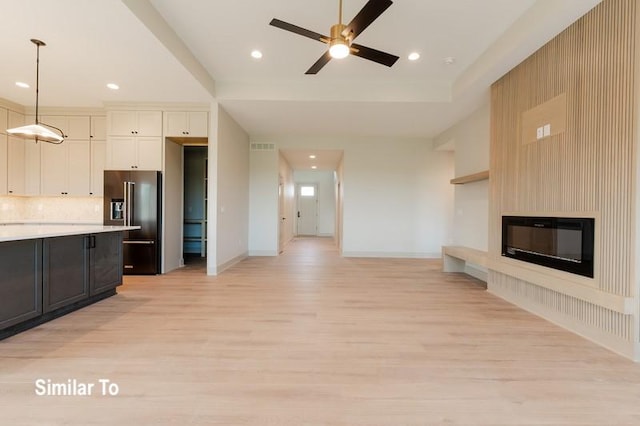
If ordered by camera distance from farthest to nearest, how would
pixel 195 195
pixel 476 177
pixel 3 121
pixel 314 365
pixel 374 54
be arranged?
pixel 195 195, pixel 3 121, pixel 476 177, pixel 374 54, pixel 314 365

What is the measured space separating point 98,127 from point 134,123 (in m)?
0.88

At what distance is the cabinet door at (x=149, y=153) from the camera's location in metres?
4.91

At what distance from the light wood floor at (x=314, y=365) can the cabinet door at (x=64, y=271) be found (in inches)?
8.1

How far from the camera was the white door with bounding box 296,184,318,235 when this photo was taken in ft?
44.1

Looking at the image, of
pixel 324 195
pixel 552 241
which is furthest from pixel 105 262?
pixel 324 195

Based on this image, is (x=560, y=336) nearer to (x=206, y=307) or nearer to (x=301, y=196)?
(x=206, y=307)

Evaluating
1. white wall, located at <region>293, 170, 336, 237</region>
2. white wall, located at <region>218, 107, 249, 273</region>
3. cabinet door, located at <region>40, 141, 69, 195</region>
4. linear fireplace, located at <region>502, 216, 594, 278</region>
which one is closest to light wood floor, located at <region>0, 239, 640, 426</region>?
linear fireplace, located at <region>502, 216, 594, 278</region>

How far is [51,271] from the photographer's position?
9.30 ft

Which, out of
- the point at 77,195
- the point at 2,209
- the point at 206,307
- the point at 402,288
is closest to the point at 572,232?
the point at 402,288

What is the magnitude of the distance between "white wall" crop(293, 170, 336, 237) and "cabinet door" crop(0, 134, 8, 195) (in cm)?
950

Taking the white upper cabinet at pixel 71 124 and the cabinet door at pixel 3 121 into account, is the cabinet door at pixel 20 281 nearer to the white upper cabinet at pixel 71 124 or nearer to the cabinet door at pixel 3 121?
the white upper cabinet at pixel 71 124

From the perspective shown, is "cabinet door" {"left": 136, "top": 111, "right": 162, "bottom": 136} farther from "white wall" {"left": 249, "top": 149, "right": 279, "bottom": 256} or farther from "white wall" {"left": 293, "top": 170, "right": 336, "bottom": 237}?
"white wall" {"left": 293, "top": 170, "right": 336, "bottom": 237}

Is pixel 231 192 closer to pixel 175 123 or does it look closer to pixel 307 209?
pixel 175 123

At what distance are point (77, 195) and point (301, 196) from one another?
9036mm
